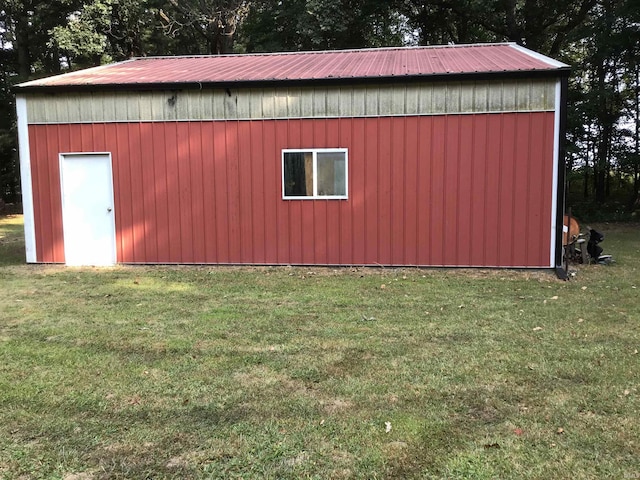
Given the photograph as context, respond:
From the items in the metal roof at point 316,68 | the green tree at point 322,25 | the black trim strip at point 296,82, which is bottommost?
the black trim strip at point 296,82

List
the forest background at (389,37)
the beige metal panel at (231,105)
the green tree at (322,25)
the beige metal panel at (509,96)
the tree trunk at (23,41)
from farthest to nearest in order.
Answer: the tree trunk at (23,41) → the green tree at (322,25) → the forest background at (389,37) → the beige metal panel at (231,105) → the beige metal panel at (509,96)

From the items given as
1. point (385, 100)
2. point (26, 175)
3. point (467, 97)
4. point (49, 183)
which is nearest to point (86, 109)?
point (49, 183)

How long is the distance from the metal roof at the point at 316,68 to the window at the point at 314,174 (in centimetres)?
120

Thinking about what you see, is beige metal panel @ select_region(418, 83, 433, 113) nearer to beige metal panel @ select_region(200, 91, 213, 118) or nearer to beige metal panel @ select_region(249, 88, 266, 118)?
beige metal panel @ select_region(249, 88, 266, 118)

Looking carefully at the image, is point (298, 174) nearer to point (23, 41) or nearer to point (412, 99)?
point (412, 99)

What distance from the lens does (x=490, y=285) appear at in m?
7.22

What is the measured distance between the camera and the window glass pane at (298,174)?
871cm

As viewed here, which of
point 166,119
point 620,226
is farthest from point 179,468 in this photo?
point 620,226

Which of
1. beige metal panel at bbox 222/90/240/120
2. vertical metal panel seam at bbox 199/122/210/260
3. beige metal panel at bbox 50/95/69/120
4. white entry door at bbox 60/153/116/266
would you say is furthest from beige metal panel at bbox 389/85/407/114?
beige metal panel at bbox 50/95/69/120

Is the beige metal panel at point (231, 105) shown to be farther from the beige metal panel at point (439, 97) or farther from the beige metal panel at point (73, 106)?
the beige metal panel at point (439, 97)

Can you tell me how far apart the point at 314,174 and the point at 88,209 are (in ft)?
13.6

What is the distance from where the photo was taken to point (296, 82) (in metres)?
8.48

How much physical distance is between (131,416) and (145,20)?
65.9 feet

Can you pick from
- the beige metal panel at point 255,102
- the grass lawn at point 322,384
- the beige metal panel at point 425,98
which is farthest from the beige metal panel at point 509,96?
the beige metal panel at point 255,102
